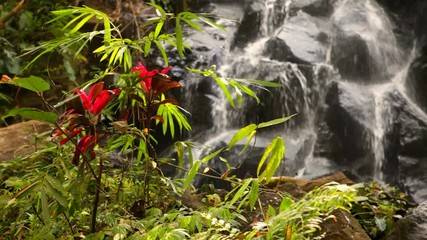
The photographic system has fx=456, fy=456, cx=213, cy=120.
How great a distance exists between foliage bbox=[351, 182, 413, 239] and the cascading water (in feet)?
8.81

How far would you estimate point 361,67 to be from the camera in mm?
7234

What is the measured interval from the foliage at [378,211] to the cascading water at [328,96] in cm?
268

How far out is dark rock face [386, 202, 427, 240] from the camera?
7.36ft

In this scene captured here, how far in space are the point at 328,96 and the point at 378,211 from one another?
4.05m

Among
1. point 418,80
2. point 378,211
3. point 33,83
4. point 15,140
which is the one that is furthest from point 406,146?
point 33,83

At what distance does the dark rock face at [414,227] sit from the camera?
7.36ft

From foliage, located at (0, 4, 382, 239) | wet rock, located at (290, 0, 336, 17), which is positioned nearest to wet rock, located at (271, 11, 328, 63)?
wet rock, located at (290, 0, 336, 17)

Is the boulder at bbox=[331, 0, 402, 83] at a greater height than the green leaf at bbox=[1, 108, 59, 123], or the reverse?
the green leaf at bbox=[1, 108, 59, 123]

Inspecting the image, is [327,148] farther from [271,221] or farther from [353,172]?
[271,221]

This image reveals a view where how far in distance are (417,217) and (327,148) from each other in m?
4.31

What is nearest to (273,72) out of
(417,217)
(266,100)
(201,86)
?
(266,100)

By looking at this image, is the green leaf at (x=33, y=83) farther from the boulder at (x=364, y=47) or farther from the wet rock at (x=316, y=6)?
the wet rock at (x=316, y=6)

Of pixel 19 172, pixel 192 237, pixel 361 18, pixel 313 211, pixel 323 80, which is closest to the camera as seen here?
pixel 313 211

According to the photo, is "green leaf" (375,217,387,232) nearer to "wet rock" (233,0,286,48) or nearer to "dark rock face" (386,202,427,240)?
"dark rock face" (386,202,427,240)
